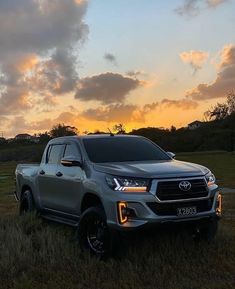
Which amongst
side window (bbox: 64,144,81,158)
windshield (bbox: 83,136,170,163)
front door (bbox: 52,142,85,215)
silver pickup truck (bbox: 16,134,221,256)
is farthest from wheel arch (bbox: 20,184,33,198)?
windshield (bbox: 83,136,170,163)

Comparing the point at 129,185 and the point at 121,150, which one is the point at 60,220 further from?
the point at 129,185

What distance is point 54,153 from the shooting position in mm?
10391

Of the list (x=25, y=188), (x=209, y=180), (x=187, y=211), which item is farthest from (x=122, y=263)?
(x=25, y=188)

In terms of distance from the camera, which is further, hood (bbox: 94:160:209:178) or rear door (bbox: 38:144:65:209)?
rear door (bbox: 38:144:65:209)

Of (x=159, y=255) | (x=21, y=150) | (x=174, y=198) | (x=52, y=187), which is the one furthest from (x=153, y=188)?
(x=21, y=150)

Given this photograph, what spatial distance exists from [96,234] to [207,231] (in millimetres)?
1777

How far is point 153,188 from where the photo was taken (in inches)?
298

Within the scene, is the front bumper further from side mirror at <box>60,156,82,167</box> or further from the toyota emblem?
side mirror at <box>60,156,82,167</box>

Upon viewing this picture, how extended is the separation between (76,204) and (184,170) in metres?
1.88

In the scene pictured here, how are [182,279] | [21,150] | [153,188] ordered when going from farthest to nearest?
[21,150], [153,188], [182,279]

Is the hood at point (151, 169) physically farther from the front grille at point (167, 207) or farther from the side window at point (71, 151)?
the side window at point (71, 151)

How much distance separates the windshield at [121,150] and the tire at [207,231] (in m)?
1.40

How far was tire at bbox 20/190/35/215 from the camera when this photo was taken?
10.9 meters

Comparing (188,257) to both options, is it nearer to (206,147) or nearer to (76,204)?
(76,204)
